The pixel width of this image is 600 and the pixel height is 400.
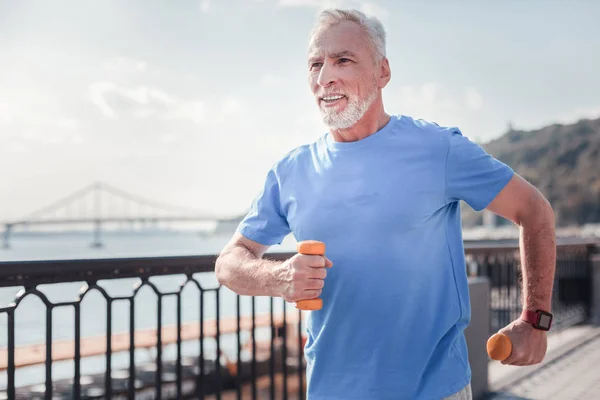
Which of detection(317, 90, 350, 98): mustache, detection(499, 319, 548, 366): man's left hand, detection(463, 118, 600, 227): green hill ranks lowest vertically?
detection(499, 319, 548, 366): man's left hand

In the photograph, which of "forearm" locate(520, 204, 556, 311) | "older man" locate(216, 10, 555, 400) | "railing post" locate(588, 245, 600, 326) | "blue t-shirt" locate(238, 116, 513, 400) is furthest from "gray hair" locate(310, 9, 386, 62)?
"railing post" locate(588, 245, 600, 326)

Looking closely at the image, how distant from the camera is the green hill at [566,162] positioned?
68.6 meters

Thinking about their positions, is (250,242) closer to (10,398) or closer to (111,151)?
(10,398)

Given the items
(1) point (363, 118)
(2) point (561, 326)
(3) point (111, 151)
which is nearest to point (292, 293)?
(1) point (363, 118)

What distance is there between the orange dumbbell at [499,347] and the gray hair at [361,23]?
2.28ft

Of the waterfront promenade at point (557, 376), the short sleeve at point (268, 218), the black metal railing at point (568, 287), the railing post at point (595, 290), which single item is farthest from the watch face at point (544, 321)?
the railing post at point (595, 290)

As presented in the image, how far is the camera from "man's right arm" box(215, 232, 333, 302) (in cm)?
115

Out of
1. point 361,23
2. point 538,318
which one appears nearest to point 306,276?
point 538,318

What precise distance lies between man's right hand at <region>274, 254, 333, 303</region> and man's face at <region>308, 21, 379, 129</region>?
1.28 ft

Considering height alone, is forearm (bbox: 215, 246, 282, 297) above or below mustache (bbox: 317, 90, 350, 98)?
below

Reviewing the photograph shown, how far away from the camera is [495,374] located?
4965mm

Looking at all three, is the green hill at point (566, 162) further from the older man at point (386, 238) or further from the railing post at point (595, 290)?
the older man at point (386, 238)

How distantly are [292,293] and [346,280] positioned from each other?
0.63ft

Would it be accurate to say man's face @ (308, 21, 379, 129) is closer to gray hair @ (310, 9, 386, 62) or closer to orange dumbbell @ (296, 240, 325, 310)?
gray hair @ (310, 9, 386, 62)
